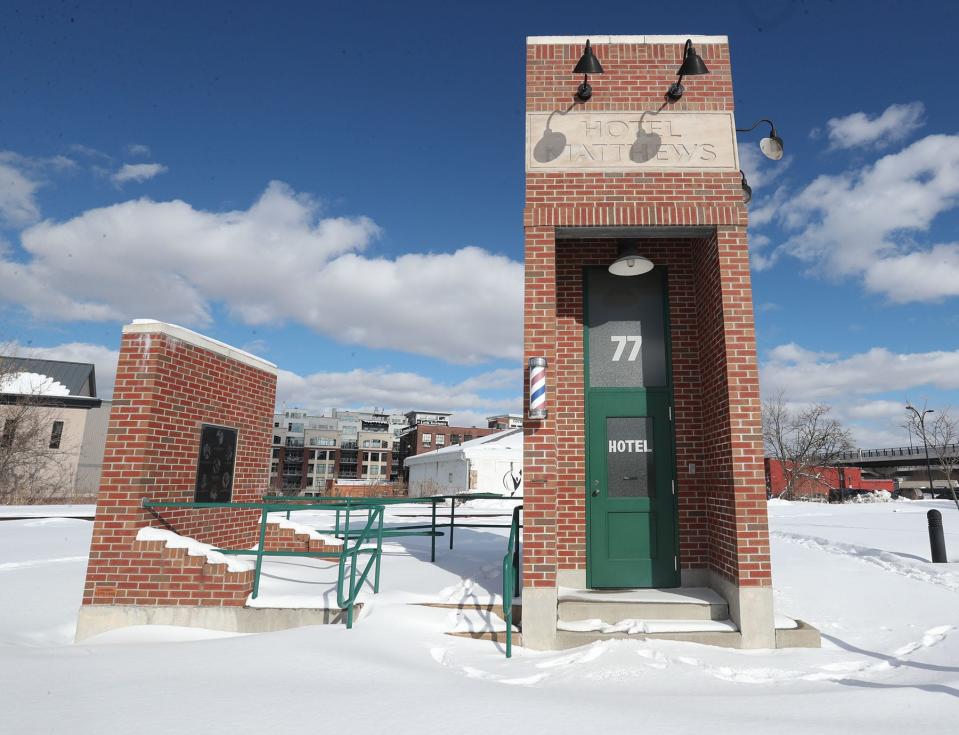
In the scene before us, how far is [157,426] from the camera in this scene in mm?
6141

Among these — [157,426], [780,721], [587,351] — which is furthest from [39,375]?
[780,721]

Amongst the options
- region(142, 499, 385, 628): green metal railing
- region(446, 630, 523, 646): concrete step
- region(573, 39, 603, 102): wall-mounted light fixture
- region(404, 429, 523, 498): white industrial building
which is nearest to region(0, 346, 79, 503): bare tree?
region(404, 429, 523, 498): white industrial building

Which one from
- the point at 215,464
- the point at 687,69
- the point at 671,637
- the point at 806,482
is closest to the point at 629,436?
the point at 671,637

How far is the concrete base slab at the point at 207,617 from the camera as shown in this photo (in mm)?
5523

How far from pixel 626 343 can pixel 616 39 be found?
366 cm

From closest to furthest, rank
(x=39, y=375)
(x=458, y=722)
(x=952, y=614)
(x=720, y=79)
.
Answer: (x=458, y=722), (x=952, y=614), (x=720, y=79), (x=39, y=375)

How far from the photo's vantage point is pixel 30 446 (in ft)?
103

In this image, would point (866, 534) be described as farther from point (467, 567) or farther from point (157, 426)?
point (157, 426)

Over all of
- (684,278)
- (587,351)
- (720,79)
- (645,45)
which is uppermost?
(645,45)

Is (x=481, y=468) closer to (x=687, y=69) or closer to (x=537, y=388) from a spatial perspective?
(x=537, y=388)

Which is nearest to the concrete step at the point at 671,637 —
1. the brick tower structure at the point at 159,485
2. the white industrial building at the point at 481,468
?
the brick tower structure at the point at 159,485

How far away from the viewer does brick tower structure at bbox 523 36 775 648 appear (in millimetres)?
5855

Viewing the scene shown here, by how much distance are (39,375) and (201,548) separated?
150 ft

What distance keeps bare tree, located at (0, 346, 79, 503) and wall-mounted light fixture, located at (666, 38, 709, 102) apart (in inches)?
1171
